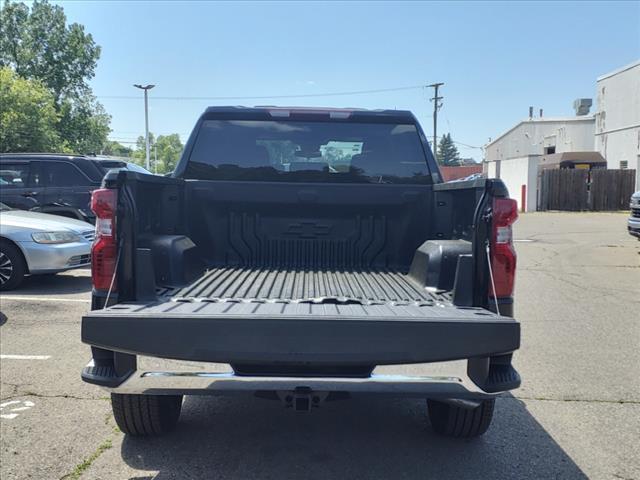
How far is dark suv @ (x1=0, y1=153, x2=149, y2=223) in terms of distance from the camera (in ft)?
35.3

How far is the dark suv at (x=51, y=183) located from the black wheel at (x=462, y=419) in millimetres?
8766

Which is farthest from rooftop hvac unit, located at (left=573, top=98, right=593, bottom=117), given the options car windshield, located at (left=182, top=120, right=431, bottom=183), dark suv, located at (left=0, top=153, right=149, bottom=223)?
car windshield, located at (left=182, top=120, right=431, bottom=183)

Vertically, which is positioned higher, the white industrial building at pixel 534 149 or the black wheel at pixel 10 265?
the white industrial building at pixel 534 149

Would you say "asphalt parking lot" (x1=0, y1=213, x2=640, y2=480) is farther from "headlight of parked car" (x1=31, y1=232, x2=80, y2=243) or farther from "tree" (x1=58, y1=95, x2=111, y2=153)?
"tree" (x1=58, y1=95, x2=111, y2=153)

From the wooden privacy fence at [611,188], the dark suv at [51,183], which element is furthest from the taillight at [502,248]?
the wooden privacy fence at [611,188]

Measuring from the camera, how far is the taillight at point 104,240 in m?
3.14

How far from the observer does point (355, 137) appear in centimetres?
475

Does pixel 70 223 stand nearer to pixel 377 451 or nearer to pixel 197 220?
pixel 197 220

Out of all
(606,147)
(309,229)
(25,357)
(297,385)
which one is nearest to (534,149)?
(606,147)

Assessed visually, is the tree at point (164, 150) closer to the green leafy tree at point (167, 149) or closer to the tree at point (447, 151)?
the green leafy tree at point (167, 149)

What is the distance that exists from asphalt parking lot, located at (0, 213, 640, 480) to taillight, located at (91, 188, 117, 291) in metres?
1.12

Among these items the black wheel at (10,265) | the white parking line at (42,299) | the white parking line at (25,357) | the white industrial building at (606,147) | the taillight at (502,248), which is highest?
the white industrial building at (606,147)

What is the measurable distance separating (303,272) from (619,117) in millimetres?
34695

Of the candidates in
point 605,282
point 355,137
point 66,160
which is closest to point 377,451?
point 355,137
